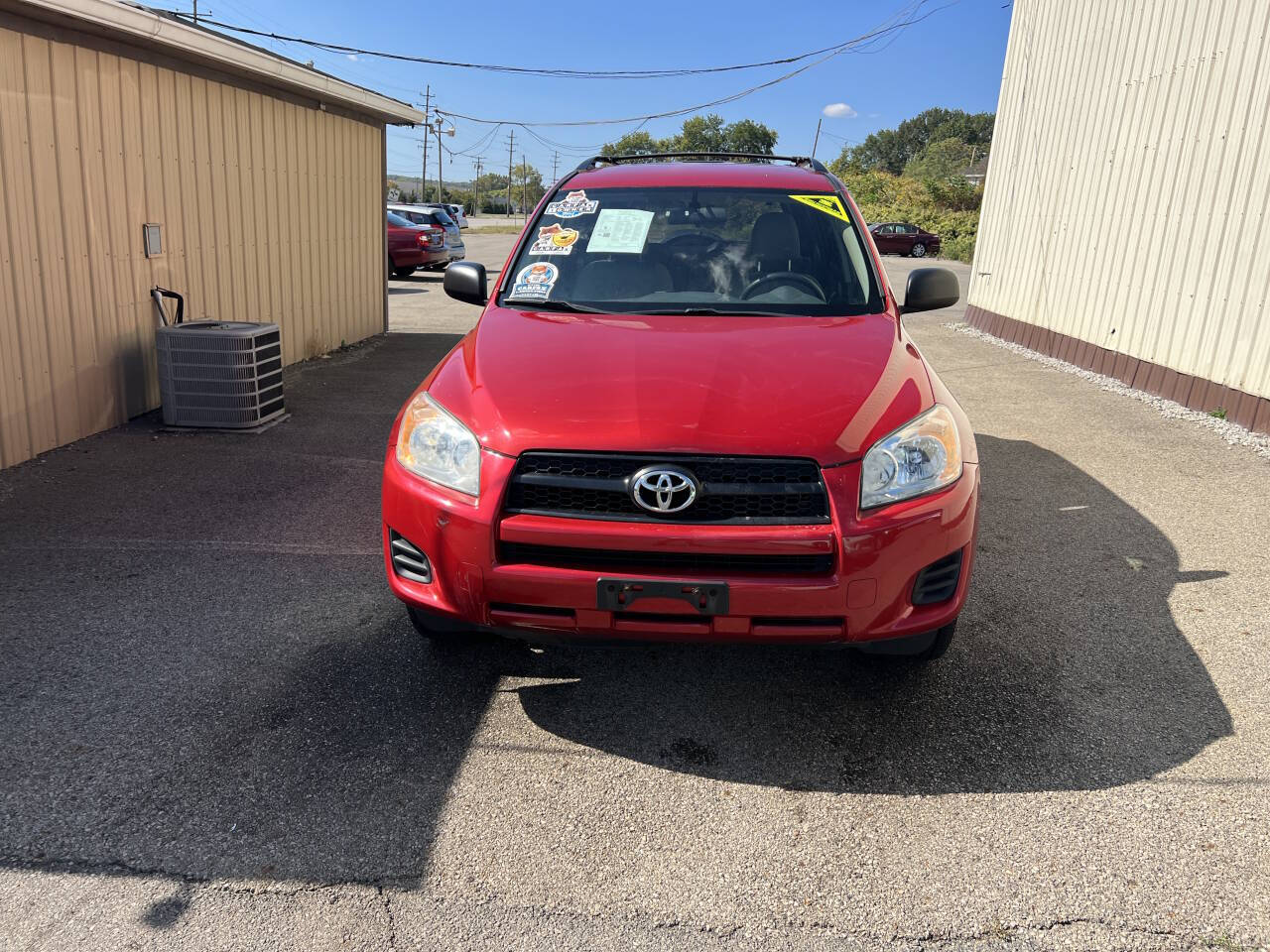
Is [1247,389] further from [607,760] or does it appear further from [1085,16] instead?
[607,760]

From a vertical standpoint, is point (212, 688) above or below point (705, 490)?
below

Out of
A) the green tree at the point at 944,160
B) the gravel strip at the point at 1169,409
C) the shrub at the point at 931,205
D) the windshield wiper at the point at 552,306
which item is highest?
the green tree at the point at 944,160

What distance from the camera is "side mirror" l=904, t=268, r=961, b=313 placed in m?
4.31

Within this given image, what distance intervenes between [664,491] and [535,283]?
1.64 m

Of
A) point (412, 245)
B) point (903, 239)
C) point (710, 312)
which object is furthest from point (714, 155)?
point (903, 239)

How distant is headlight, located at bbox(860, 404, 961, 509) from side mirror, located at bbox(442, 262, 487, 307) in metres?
1.69

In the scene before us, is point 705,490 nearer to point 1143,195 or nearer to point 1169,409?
point 1169,409

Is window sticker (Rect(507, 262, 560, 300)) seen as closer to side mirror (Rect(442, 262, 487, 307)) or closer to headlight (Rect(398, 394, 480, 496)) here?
side mirror (Rect(442, 262, 487, 307))

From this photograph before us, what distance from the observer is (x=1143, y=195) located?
9.44 m

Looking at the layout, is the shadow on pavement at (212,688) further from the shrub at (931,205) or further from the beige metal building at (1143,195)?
the shrub at (931,205)

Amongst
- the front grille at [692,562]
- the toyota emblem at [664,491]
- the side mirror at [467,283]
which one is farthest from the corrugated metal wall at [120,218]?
the toyota emblem at [664,491]

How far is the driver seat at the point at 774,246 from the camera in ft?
13.4

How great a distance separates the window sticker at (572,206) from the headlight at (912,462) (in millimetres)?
1998

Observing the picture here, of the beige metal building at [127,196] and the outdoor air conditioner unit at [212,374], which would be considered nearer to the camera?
the beige metal building at [127,196]
